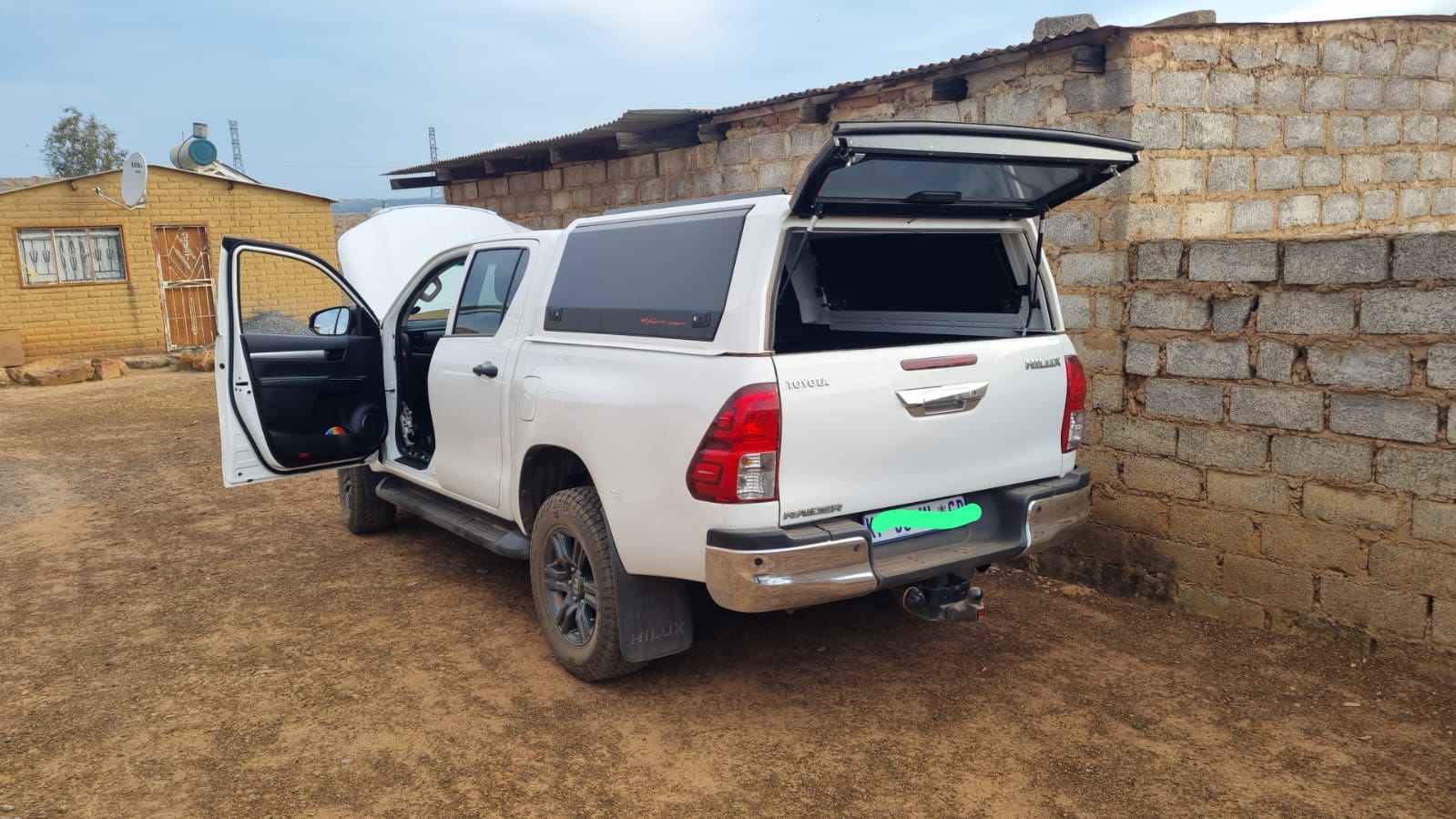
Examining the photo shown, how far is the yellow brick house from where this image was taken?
54.2 ft

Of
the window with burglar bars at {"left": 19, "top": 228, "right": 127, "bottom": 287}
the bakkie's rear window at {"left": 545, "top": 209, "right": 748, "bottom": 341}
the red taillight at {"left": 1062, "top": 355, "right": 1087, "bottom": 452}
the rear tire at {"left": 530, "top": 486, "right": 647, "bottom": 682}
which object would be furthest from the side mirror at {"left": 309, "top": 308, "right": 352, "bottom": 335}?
the window with burglar bars at {"left": 19, "top": 228, "right": 127, "bottom": 287}

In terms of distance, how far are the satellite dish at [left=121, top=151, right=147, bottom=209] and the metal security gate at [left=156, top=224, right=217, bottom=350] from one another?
1291mm

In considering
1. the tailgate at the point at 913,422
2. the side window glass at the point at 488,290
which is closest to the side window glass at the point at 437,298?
the side window glass at the point at 488,290

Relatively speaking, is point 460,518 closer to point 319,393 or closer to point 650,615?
point 319,393

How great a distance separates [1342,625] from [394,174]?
11787 millimetres

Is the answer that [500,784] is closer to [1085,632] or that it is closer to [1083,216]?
[1085,632]

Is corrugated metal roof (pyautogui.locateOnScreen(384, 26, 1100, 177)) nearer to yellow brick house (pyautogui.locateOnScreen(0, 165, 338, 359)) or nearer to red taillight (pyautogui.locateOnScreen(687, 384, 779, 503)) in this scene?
red taillight (pyautogui.locateOnScreen(687, 384, 779, 503))

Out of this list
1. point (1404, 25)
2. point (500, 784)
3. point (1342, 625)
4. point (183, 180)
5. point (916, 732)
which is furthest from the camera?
point (183, 180)

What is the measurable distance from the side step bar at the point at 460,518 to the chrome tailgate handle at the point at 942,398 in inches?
76.4

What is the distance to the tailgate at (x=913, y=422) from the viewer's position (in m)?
3.45

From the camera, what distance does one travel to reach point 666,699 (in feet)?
13.6

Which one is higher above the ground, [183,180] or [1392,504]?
[183,180]

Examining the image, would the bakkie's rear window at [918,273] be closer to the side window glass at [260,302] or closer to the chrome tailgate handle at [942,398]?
the chrome tailgate handle at [942,398]

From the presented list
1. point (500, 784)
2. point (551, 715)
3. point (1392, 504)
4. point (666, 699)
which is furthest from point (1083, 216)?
point (500, 784)
